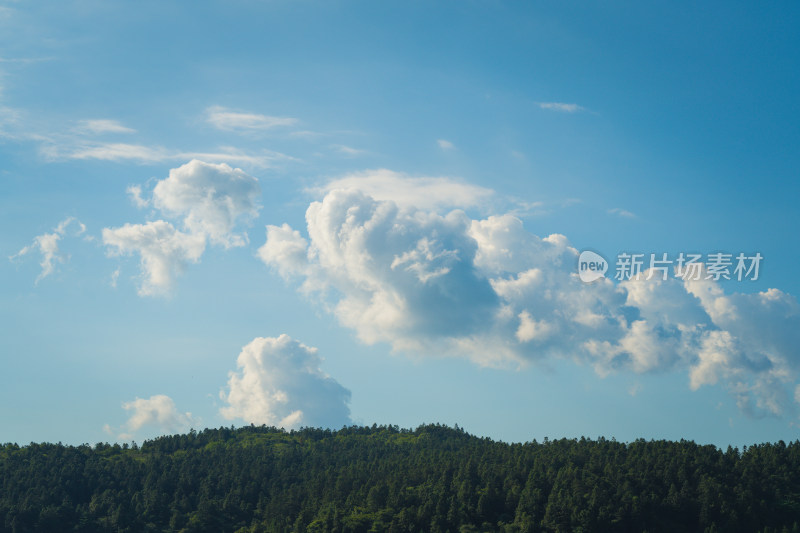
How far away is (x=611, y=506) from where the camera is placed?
153 m

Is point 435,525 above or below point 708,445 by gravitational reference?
below

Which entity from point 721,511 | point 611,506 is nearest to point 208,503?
point 611,506

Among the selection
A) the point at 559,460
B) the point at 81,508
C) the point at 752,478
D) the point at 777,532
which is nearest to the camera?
the point at 777,532

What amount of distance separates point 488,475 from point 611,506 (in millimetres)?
30645

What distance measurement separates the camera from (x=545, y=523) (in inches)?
5984

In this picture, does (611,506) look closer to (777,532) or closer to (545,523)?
(545,523)

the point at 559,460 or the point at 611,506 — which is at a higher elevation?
the point at 559,460

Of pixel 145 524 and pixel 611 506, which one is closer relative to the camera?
pixel 611 506

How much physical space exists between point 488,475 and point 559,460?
19.9 metres

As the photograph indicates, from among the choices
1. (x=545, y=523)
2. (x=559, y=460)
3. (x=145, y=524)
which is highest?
(x=559, y=460)

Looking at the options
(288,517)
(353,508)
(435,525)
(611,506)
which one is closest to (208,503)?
(288,517)

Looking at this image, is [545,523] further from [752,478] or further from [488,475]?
[752,478]

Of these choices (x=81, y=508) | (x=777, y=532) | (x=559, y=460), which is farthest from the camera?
(x=81, y=508)

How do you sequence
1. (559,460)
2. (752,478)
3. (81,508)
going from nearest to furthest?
→ (752,478)
(559,460)
(81,508)
